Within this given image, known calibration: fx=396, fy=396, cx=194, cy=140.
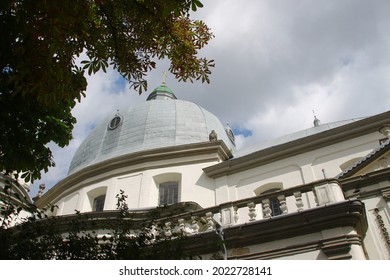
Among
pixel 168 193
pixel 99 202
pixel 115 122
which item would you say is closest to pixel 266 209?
pixel 168 193

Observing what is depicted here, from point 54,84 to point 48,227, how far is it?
4.20 m

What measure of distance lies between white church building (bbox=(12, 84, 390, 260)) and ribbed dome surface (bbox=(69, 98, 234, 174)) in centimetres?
7

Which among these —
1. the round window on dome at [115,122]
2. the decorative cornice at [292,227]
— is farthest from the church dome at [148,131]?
the decorative cornice at [292,227]

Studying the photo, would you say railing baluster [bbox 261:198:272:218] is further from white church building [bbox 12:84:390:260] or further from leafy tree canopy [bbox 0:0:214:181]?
leafy tree canopy [bbox 0:0:214:181]

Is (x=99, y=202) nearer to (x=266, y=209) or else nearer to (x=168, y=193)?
(x=168, y=193)

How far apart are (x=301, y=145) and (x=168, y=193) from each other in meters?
6.98

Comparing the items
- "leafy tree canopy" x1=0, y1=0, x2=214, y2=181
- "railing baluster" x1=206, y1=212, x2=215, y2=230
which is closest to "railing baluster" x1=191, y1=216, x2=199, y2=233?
"railing baluster" x1=206, y1=212, x2=215, y2=230

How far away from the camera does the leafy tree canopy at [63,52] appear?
504cm

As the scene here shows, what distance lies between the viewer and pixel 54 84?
523 centimetres

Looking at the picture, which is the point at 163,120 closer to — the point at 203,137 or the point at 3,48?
the point at 203,137

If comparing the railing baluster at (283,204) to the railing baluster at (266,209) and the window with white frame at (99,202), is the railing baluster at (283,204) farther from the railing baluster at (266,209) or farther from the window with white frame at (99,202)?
the window with white frame at (99,202)

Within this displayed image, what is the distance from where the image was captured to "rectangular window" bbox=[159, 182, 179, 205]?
19609 mm

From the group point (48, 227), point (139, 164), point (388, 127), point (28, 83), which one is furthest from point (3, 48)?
point (139, 164)

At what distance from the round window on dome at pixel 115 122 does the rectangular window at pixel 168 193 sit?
6701 millimetres
